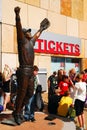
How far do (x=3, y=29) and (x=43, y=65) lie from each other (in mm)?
3253

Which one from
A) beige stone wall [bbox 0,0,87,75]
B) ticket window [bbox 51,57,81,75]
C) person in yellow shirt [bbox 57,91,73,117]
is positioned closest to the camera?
person in yellow shirt [bbox 57,91,73,117]

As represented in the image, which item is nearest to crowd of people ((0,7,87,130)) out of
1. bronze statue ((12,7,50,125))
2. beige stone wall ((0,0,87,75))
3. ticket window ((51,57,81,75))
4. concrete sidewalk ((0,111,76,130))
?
bronze statue ((12,7,50,125))

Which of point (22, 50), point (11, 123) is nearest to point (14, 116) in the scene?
point (11, 123)

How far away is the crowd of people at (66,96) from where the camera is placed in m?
9.98

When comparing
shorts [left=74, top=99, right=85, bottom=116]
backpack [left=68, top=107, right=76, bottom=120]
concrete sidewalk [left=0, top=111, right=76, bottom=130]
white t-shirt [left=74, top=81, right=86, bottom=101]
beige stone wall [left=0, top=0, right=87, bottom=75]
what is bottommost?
concrete sidewalk [left=0, top=111, right=76, bottom=130]

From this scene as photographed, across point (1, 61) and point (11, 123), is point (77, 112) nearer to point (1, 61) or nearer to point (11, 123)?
point (11, 123)

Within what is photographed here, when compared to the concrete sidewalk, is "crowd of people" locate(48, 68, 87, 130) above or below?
above

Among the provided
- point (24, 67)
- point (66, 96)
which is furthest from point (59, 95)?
point (24, 67)

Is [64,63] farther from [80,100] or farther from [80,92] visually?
[80,100]

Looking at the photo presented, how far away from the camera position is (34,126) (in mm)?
8906

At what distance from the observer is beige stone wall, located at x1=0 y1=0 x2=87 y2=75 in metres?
15.1

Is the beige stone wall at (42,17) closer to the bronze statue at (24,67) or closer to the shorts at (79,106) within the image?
the shorts at (79,106)

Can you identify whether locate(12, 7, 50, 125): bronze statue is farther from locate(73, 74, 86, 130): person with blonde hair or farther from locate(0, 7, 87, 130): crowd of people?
locate(73, 74, 86, 130): person with blonde hair

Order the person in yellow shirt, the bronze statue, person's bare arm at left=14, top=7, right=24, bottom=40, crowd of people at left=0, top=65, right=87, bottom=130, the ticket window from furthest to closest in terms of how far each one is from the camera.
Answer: the ticket window
the person in yellow shirt
crowd of people at left=0, top=65, right=87, bottom=130
the bronze statue
person's bare arm at left=14, top=7, right=24, bottom=40
